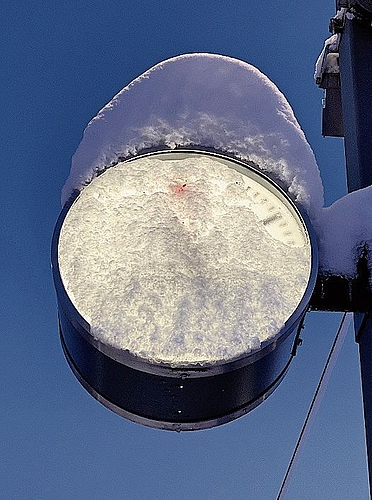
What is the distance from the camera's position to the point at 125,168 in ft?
3.86

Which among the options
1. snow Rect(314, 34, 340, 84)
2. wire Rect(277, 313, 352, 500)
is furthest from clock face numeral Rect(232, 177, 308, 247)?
snow Rect(314, 34, 340, 84)

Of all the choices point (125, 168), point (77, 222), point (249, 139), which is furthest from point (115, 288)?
point (249, 139)

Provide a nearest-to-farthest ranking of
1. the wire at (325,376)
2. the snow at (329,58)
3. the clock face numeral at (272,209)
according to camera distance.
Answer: the clock face numeral at (272,209)
the wire at (325,376)
the snow at (329,58)

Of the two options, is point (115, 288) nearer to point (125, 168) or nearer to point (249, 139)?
point (125, 168)

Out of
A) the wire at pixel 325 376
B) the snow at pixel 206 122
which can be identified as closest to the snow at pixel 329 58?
the snow at pixel 206 122

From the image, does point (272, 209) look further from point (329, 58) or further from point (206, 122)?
point (329, 58)

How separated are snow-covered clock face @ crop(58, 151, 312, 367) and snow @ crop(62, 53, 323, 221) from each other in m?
0.04

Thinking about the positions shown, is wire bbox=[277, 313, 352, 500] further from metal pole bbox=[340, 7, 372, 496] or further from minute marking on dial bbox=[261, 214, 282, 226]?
minute marking on dial bbox=[261, 214, 282, 226]

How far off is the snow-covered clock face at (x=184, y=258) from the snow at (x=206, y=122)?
4cm

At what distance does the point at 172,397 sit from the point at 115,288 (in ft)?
0.63

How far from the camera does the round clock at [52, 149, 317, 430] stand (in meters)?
1.00

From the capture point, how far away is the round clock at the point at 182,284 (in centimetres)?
Answer: 100

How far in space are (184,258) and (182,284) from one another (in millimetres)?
52

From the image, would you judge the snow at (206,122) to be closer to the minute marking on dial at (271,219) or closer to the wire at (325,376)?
the minute marking on dial at (271,219)
